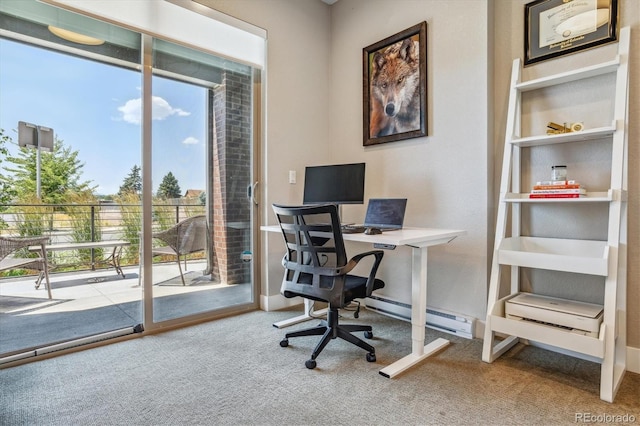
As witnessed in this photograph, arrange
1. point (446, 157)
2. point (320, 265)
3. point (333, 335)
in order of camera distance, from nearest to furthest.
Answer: point (320, 265), point (333, 335), point (446, 157)

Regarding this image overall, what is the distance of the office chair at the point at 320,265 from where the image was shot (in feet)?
6.43

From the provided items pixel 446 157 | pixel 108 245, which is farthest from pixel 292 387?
pixel 446 157

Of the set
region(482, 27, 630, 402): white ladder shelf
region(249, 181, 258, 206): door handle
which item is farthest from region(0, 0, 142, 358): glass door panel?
region(482, 27, 630, 402): white ladder shelf

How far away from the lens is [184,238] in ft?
9.03

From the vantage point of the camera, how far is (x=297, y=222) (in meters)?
2.05

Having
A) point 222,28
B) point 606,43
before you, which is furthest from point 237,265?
point 606,43

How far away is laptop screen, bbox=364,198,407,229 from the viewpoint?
2.41m

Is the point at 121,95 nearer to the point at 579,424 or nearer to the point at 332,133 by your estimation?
the point at 332,133

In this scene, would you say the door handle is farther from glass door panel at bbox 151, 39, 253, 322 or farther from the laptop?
the laptop

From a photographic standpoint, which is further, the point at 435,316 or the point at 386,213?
the point at 435,316

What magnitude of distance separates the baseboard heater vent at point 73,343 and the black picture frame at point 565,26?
3357mm

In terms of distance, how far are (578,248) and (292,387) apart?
1.84 meters

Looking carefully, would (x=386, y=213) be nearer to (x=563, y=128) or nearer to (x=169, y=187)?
(x=563, y=128)
